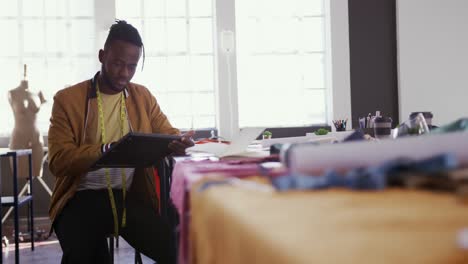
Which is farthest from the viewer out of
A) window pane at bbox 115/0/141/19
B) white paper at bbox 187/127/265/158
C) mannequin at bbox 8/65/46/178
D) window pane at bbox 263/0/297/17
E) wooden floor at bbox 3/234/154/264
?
window pane at bbox 263/0/297/17

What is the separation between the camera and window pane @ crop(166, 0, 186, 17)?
5406 millimetres

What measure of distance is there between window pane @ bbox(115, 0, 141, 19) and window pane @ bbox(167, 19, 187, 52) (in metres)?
0.31

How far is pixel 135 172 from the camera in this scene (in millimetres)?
2242

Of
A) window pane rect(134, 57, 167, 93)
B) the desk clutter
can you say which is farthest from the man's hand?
window pane rect(134, 57, 167, 93)

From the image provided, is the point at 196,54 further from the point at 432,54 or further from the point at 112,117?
the point at 112,117

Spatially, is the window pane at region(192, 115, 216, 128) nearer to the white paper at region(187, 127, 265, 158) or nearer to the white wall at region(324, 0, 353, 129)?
the white wall at region(324, 0, 353, 129)

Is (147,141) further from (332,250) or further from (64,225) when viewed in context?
(332,250)

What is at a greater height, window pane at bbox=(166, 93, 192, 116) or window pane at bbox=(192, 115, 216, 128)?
window pane at bbox=(166, 93, 192, 116)

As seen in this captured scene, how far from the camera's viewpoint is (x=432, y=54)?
545 centimetres

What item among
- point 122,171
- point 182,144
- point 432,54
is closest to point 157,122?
point 122,171

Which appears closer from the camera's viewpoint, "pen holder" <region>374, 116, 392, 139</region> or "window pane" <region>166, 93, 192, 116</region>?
"pen holder" <region>374, 116, 392, 139</region>

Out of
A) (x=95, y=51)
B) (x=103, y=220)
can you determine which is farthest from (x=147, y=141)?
(x=95, y=51)

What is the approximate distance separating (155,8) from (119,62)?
329 cm

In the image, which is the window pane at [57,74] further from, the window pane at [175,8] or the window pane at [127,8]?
the window pane at [175,8]
